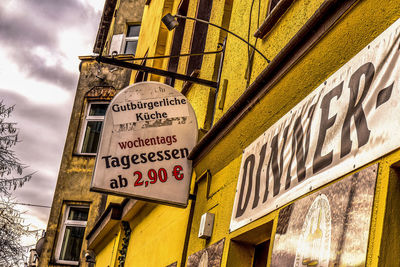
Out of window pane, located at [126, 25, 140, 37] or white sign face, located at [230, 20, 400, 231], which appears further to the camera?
window pane, located at [126, 25, 140, 37]

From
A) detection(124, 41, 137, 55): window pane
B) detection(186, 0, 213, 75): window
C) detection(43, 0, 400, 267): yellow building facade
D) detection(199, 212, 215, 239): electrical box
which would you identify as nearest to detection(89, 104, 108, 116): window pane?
detection(124, 41, 137, 55): window pane

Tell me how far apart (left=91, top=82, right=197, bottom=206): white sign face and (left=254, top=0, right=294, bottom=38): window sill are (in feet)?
5.82

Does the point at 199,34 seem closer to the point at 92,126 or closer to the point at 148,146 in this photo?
the point at 148,146

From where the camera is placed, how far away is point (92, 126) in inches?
756

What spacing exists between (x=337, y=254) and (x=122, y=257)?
26.7 ft

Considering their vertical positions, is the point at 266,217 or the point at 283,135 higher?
the point at 283,135

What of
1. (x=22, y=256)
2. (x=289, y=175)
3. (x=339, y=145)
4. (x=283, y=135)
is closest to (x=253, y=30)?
(x=283, y=135)

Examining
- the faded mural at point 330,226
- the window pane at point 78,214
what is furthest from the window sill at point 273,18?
the window pane at point 78,214

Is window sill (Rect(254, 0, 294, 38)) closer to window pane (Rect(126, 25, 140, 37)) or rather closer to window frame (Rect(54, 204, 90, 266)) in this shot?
window frame (Rect(54, 204, 90, 266))

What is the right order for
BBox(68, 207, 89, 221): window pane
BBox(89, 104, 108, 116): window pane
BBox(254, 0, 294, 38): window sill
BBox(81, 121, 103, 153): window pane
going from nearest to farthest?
1. BBox(254, 0, 294, 38): window sill
2. BBox(68, 207, 89, 221): window pane
3. BBox(81, 121, 103, 153): window pane
4. BBox(89, 104, 108, 116): window pane

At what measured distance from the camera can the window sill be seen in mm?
5410

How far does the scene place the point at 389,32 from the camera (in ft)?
11.1

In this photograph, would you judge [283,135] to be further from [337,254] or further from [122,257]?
[122,257]

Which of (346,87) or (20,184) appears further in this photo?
(20,184)
